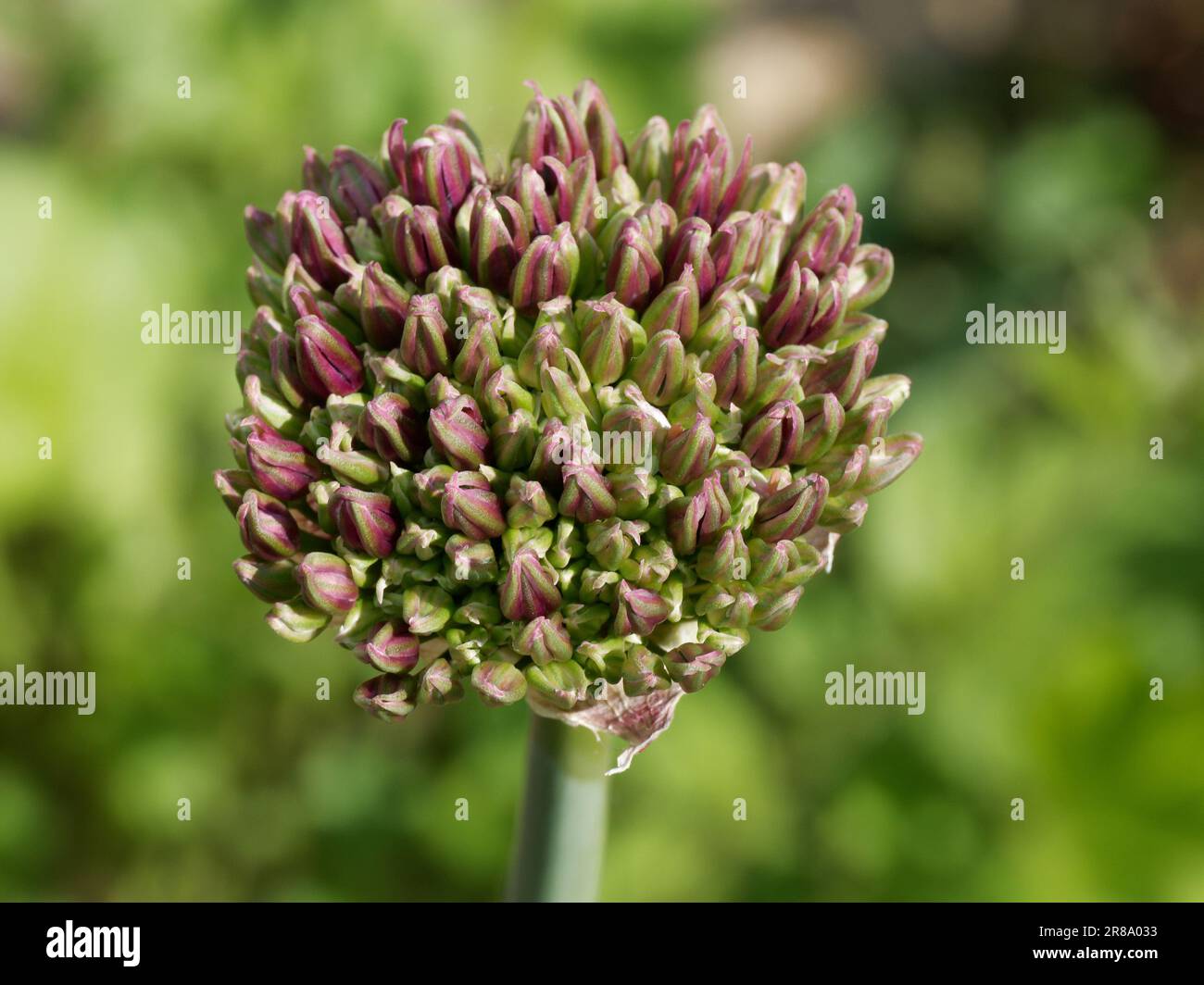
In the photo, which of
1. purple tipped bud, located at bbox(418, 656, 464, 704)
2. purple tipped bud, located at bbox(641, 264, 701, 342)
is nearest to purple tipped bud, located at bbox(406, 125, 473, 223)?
purple tipped bud, located at bbox(641, 264, 701, 342)

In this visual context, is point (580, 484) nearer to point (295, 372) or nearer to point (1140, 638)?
point (295, 372)

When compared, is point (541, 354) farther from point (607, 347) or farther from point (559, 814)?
point (559, 814)

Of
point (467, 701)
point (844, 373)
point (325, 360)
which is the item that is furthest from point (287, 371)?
point (467, 701)

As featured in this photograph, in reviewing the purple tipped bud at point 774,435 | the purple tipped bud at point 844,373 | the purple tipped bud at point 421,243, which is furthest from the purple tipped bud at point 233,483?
the purple tipped bud at point 844,373
